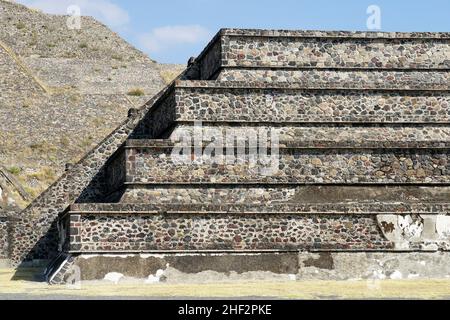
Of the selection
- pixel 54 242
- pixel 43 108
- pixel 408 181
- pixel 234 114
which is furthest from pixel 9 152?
pixel 408 181

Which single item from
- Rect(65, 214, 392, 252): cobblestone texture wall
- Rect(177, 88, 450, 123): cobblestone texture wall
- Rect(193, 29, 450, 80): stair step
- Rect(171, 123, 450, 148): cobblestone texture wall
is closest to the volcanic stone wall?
Rect(177, 88, 450, 123): cobblestone texture wall

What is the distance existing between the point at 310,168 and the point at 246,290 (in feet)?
17.7

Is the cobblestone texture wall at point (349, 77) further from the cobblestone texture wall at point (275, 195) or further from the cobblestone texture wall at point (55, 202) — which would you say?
the cobblestone texture wall at point (55, 202)

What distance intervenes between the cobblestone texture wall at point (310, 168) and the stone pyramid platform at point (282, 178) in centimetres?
3

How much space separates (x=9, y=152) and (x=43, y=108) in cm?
551

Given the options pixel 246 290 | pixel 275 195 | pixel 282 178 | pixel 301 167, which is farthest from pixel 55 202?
pixel 246 290

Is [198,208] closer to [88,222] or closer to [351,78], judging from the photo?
[88,222]

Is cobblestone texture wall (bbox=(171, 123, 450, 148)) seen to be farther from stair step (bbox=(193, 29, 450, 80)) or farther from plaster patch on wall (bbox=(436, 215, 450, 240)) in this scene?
plaster patch on wall (bbox=(436, 215, 450, 240))

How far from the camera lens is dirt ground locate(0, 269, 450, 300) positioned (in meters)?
16.4

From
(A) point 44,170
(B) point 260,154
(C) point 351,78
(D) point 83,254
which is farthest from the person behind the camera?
(A) point 44,170

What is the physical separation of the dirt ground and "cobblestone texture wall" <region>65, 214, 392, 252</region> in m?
0.92

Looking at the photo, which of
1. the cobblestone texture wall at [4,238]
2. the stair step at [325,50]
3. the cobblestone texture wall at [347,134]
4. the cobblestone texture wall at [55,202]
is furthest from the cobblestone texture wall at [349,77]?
the cobblestone texture wall at [4,238]

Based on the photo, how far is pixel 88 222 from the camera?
1973 cm

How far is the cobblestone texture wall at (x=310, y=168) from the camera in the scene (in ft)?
71.8
